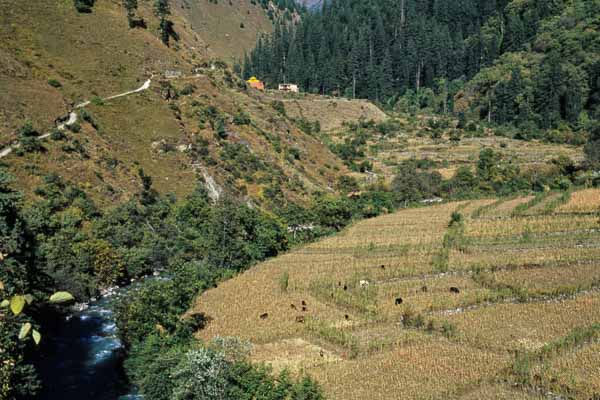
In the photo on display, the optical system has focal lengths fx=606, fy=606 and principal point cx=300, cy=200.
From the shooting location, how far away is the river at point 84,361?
111ft

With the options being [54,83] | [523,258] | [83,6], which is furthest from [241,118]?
[523,258]

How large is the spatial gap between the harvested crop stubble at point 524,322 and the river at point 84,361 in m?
18.9

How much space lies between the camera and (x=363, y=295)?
131ft

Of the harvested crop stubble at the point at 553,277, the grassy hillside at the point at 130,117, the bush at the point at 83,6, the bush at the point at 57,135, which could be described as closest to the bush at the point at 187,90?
the grassy hillside at the point at 130,117

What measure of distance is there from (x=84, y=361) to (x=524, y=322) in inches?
1032

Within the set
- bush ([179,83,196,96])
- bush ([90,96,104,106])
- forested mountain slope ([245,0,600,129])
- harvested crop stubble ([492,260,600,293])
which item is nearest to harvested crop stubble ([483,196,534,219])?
harvested crop stubble ([492,260,600,293])

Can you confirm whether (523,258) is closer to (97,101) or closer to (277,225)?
(277,225)

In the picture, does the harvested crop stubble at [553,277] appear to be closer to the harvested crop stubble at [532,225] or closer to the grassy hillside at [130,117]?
the harvested crop stubble at [532,225]

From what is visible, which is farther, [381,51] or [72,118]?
[381,51]

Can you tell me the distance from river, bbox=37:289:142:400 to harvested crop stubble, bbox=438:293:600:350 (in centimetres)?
1887

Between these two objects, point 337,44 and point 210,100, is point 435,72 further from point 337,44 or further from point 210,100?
point 210,100

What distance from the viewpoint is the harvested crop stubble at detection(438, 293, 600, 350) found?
1237 inches

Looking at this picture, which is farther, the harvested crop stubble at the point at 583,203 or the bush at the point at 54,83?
the bush at the point at 54,83

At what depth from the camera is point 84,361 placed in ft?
122
